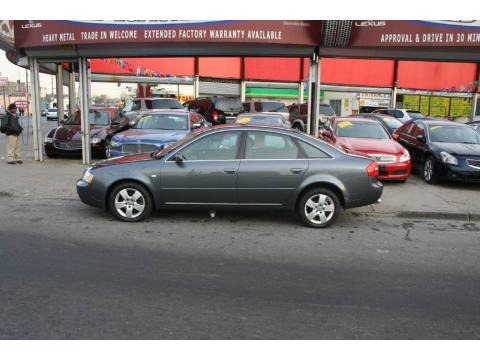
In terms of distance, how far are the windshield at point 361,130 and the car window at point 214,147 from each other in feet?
16.2

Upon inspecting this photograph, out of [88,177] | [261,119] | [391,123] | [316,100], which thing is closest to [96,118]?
[261,119]

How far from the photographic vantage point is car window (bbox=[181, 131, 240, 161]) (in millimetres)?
6688

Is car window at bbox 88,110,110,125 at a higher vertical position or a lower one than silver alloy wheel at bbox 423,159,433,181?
higher

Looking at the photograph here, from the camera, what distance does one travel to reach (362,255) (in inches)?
218

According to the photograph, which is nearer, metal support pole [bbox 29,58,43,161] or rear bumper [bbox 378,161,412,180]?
rear bumper [bbox 378,161,412,180]

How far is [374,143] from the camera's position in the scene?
33.7 ft

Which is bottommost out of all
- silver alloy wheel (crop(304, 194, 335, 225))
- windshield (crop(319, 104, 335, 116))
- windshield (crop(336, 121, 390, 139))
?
silver alloy wheel (crop(304, 194, 335, 225))

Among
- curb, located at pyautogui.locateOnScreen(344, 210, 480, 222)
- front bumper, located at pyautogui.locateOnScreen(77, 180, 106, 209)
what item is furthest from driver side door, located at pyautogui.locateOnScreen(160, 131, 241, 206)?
curb, located at pyautogui.locateOnScreen(344, 210, 480, 222)

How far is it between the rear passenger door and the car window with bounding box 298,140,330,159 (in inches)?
3.5

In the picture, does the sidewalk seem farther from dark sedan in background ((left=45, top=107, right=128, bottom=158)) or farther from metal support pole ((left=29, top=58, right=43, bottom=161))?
dark sedan in background ((left=45, top=107, right=128, bottom=158))

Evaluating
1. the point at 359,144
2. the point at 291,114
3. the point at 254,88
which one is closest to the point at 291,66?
the point at 254,88

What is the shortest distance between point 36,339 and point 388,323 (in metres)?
2.77

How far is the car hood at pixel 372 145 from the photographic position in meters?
9.86

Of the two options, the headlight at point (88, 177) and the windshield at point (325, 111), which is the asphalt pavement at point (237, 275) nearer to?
the headlight at point (88, 177)
